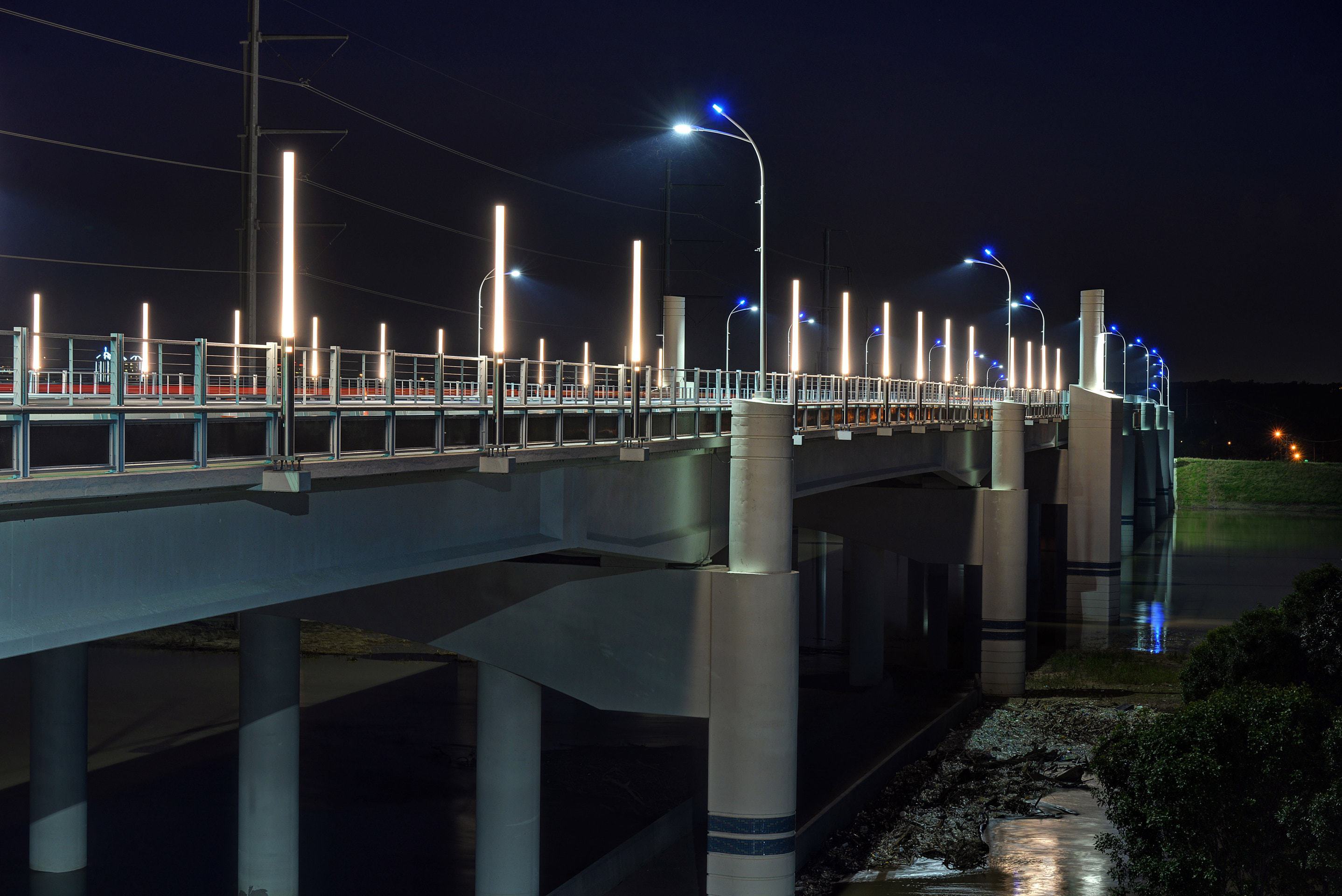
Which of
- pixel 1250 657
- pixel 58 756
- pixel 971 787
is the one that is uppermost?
pixel 1250 657

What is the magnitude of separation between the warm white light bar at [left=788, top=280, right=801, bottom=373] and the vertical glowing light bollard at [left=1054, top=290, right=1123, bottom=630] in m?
34.7

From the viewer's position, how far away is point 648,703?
23797 mm

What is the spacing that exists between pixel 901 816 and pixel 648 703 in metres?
12.3

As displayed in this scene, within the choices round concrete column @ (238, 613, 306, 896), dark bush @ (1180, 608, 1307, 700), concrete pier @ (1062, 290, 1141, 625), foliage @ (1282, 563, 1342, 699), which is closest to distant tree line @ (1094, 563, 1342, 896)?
foliage @ (1282, 563, 1342, 699)

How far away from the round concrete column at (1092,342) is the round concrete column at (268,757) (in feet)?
186

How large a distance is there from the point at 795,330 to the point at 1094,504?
129 feet

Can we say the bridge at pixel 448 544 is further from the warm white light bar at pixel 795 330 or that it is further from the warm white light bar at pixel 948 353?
the warm white light bar at pixel 948 353

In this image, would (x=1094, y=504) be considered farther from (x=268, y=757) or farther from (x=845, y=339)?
(x=268, y=757)

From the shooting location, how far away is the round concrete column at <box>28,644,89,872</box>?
84.5 ft

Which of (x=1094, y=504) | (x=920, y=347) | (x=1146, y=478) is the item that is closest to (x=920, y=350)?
(x=920, y=347)

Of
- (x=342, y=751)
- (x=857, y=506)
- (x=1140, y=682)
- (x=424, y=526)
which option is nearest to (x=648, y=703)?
(x=424, y=526)

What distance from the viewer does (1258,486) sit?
145 meters

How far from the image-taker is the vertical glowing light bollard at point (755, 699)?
23.1 meters

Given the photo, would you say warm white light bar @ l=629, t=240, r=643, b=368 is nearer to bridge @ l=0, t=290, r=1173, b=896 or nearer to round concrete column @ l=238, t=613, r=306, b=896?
bridge @ l=0, t=290, r=1173, b=896
